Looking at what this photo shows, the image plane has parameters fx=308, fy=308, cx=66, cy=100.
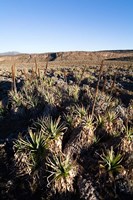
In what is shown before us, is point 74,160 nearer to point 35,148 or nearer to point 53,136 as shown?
point 53,136

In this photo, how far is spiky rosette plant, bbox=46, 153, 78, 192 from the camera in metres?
10.2

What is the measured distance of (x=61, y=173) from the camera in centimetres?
1030

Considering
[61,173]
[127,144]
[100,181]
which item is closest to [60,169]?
[61,173]

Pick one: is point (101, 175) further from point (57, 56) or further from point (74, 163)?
point (57, 56)

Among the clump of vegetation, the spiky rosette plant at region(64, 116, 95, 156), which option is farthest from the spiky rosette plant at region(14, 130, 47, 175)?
the spiky rosette plant at region(64, 116, 95, 156)

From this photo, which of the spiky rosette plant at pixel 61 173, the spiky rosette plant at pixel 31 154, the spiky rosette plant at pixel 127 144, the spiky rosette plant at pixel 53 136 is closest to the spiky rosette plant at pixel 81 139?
the spiky rosette plant at pixel 53 136

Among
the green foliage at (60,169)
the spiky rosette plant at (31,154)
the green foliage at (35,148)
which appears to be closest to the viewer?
the green foliage at (60,169)

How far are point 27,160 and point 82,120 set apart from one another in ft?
9.38

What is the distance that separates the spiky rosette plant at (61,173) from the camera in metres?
10.2

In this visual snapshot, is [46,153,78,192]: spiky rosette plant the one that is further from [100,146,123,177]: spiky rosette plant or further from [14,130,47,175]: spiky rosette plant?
[100,146,123,177]: spiky rosette plant

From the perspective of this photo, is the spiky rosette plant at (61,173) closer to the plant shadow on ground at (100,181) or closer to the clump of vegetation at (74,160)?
the clump of vegetation at (74,160)

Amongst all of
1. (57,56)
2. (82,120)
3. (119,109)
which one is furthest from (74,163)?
(57,56)

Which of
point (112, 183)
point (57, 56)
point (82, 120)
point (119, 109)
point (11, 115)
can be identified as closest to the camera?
Answer: point (112, 183)

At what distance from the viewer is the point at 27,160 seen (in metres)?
11.2
